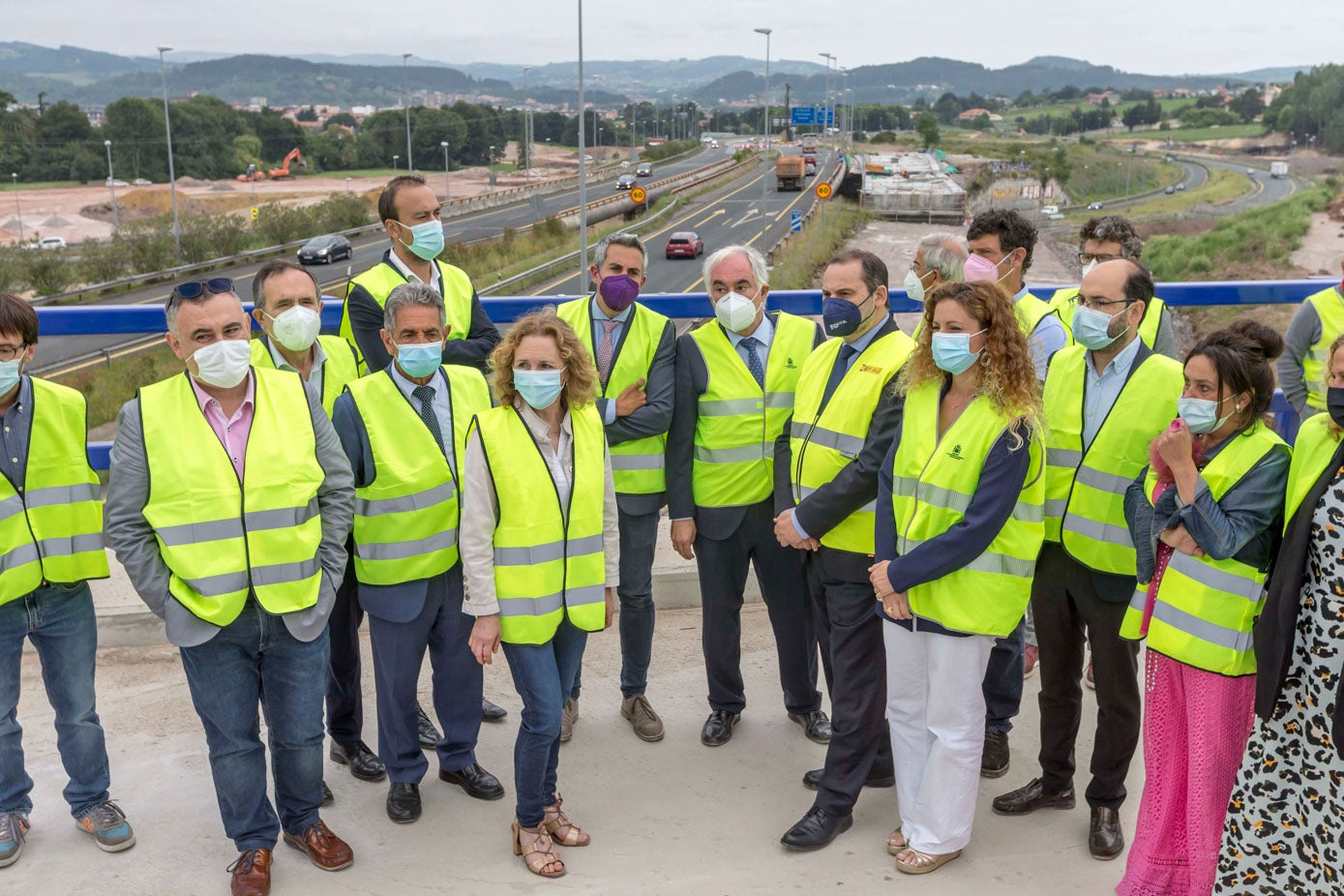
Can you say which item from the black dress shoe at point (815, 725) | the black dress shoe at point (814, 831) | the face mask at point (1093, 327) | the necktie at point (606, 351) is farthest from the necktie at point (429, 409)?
the face mask at point (1093, 327)

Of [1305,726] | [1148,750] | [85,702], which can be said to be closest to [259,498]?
[85,702]

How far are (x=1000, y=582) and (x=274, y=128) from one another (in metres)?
121

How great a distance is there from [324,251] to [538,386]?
40730 millimetres

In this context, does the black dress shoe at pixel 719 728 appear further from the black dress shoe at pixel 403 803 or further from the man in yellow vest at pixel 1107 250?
the man in yellow vest at pixel 1107 250

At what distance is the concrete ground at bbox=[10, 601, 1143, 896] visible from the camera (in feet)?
11.8

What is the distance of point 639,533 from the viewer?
4.64m

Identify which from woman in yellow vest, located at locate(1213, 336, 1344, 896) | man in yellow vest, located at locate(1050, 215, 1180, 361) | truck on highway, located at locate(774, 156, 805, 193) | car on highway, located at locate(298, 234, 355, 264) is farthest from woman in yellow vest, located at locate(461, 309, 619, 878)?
truck on highway, located at locate(774, 156, 805, 193)

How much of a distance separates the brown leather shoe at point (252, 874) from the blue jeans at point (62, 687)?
0.67 m

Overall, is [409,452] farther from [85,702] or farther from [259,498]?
[85,702]

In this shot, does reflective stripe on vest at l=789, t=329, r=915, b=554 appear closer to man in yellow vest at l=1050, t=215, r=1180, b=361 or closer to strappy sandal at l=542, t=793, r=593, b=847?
man in yellow vest at l=1050, t=215, r=1180, b=361

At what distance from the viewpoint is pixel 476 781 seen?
4.16 m

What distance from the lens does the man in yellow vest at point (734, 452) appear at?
439 cm

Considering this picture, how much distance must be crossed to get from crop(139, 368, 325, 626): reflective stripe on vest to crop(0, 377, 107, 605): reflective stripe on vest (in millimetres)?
560

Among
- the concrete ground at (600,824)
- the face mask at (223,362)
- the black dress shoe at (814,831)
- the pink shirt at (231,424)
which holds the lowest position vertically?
the concrete ground at (600,824)
